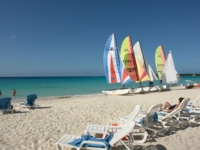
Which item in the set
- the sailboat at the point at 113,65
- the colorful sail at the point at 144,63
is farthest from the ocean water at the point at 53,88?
the sailboat at the point at 113,65

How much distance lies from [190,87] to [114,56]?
487 inches

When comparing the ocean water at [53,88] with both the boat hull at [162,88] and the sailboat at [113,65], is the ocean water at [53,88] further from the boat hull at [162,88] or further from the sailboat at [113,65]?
the sailboat at [113,65]

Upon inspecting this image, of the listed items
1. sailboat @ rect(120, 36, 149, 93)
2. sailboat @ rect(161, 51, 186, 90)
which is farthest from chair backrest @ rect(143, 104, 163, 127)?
sailboat @ rect(161, 51, 186, 90)

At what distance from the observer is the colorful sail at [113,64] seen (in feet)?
55.1

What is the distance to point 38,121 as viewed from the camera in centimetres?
627

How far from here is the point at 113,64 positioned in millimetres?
16844

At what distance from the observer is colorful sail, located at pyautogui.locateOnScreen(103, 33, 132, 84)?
661 inches

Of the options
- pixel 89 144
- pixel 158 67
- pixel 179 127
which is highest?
pixel 158 67

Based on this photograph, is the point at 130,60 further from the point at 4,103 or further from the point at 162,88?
the point at 4,103

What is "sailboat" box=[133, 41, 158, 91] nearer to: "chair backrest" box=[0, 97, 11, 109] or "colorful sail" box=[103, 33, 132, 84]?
"colorful sail" box=[103, 33, 132, 84]

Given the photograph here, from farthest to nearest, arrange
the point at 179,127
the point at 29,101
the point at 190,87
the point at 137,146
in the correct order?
1. the point at 190,87
2. the point at 29,101
3. the point at 179,127
4. the point at 137,146

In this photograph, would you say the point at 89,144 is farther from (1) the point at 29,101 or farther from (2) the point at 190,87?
(2) the point at 190,87

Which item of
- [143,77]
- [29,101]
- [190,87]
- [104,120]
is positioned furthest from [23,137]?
[190,87]

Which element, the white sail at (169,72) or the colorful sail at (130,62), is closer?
the colorful sail at (130,62)
